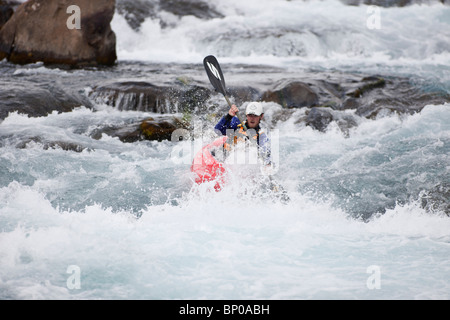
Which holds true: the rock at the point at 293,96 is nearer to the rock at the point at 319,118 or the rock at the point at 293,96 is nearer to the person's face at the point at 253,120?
the rock at the point at 319,118

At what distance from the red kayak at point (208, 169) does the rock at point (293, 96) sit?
3.79m

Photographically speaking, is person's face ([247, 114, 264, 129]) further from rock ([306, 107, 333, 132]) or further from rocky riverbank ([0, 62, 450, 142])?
rock ([306, 107, 333, 132])

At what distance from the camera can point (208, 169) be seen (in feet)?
17.7

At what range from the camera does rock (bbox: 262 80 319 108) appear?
9.05 metres

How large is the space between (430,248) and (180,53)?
12.3 m

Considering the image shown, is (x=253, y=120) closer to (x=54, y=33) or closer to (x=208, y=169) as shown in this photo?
(x=208, y=169)

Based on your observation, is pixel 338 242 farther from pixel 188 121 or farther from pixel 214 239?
pixel 188 121

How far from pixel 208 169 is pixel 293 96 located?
4.27 metres

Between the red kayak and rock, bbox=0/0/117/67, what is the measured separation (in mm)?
7095

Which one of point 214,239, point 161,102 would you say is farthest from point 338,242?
point 161,102

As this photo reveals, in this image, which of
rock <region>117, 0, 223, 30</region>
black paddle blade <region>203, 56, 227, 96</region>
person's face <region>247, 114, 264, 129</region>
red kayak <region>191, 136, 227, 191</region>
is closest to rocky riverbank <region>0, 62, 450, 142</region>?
black paddle blade <region>203, 56, 227, 96</region>

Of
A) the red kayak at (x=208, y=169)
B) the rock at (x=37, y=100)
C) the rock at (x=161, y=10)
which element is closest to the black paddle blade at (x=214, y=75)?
the red kayak at (x=208, y=169)

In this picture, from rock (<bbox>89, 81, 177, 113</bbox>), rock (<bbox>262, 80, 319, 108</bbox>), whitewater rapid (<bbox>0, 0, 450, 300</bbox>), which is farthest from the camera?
rock (<bbox>262, 80, 319, 108</bbox>)
